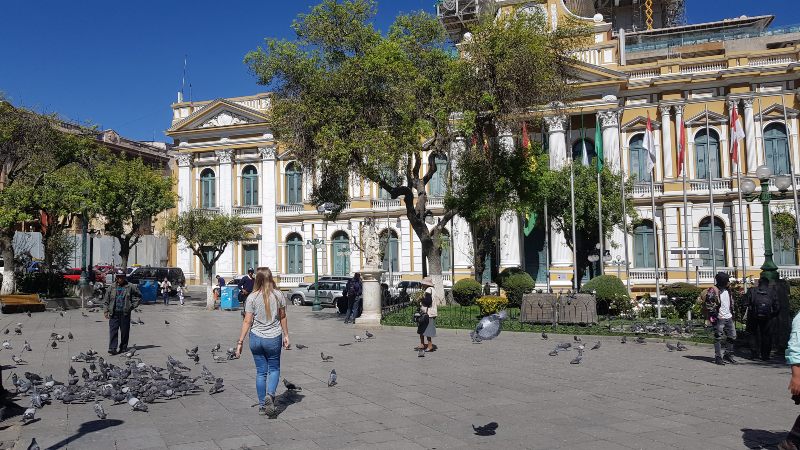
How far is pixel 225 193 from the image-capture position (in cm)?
4384

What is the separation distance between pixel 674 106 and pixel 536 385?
29.9 m

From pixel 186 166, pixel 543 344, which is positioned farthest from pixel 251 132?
pixel 543 344

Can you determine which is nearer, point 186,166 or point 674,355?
point 674,355

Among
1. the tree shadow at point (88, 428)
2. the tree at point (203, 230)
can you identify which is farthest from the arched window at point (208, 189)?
the tree shadow at point (88, 428)

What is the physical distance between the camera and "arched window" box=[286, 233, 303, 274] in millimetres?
42531

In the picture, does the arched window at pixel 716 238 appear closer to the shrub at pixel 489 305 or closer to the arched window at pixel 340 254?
the shrub at pixel 489 305

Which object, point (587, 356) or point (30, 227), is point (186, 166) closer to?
point (30, 227)

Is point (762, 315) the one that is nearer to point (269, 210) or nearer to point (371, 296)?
point (371, 296)

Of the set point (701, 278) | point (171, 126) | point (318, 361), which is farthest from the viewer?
point (171, 126)

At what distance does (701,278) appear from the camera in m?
32.7

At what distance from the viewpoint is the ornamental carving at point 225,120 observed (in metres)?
43.2

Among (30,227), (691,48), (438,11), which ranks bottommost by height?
(30,227)

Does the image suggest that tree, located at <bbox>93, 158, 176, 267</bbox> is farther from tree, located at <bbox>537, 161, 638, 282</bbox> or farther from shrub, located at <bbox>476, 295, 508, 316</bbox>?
tree, located at <bbox>537, 161, 638, 282</bbox>

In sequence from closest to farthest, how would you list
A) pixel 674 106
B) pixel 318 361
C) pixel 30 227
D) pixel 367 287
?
pixel 318 361, pixel 367 287, pixel 674 106, pixel 30 227
